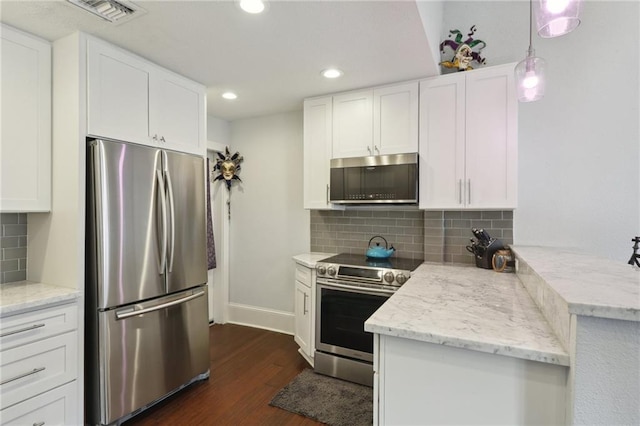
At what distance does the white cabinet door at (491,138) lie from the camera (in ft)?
8.01

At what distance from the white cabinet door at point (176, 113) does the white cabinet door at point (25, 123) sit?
60cm

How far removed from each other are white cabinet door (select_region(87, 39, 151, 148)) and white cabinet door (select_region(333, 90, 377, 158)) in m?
1.54

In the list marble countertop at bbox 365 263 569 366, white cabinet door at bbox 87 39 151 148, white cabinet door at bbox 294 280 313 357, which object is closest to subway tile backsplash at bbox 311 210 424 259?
white cabinet door at bbox 294 280 313 357

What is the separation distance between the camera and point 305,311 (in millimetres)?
2984

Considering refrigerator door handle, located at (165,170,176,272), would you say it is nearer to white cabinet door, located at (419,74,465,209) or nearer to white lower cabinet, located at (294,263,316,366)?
white lower cabinet, located at (294,263,316,366)

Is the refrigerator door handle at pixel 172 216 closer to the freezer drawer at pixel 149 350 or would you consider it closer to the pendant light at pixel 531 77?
the freezer drawer at pixel 149 350

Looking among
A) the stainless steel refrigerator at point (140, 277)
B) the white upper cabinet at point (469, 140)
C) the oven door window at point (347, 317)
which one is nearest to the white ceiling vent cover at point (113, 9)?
the stainless steel refrigerator at point (140, 277)

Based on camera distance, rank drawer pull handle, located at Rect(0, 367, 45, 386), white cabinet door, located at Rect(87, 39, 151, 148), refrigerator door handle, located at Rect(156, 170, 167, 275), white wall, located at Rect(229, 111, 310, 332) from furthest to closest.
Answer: white wall, located at Rect(229, 111, 310, 332) → refrigerator door handle, located at Rect(156, 170, 167, 275) → white cabinet door, located at Rect(87, 39, 151, 148) → drawer pull handle, located at Rect(0, 367, 45, 386)

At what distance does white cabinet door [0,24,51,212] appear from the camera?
191cm

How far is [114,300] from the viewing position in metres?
2.04

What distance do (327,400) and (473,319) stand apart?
1556mm

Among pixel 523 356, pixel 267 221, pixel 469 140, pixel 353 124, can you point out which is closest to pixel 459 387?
pixel 523 356

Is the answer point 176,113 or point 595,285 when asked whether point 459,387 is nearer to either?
point 595,285

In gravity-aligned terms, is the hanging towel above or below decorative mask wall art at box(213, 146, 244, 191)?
below
